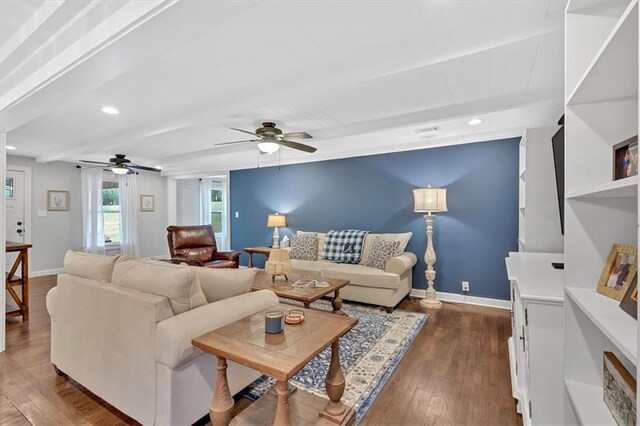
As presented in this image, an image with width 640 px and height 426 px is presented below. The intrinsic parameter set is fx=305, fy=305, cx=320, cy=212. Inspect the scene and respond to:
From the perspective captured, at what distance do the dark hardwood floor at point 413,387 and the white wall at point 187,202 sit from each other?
525cm

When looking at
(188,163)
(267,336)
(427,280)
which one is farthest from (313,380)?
(188,163)

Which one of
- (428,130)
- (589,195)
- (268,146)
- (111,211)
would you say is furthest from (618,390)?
(111,211)

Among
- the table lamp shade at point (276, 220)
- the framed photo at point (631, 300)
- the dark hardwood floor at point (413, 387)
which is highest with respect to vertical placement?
the table lamp shade at point (276, 220)

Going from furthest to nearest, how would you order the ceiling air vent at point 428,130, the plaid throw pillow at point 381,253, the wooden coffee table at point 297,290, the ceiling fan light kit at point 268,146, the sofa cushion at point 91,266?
the plaid throw pillow at point 381,253 < the ceiling air vent at point 428,130 < the ceiling fan light kit at point 268,146 < the wooden coffee table at point 297,290 < the sofa cushion at point 91,266

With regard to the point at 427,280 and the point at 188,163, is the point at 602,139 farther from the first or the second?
the point at 188,163

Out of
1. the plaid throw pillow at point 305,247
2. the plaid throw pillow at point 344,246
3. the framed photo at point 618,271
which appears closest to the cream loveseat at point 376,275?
the plaid throw pillow at point 344,246

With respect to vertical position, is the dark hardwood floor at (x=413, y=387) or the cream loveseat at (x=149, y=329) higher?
the cream loveseat at (x=149, y=329)

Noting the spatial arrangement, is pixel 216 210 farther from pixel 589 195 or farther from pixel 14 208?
pixel 589 195

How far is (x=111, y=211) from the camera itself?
6781 mm

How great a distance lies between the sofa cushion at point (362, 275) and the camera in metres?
3.66

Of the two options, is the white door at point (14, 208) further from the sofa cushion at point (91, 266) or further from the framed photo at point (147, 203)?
the sofa cushion at point (91, 266)

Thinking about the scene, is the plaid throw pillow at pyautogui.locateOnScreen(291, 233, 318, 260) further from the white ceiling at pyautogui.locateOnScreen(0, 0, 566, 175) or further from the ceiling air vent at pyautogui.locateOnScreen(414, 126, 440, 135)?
the ceiling air vent at pyautogui.locateOnScreen(414, 126, 440, 135)

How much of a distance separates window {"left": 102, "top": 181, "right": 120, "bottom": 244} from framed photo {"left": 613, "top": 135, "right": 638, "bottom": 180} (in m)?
7.98

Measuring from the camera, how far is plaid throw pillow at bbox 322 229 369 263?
448cm
